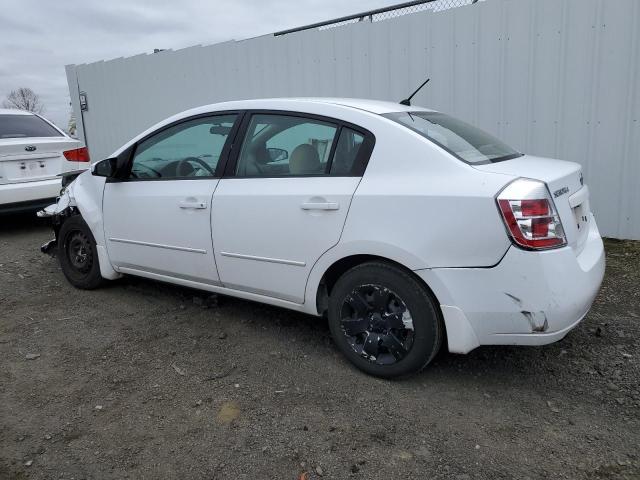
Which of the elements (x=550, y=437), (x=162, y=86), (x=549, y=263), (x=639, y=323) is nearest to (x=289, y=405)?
(x=550, y=437)

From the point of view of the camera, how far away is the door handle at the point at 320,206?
300cm

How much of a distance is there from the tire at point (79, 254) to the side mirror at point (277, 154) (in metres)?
1.92

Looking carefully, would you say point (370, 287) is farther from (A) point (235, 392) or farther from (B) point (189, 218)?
(B) point (189, 218)

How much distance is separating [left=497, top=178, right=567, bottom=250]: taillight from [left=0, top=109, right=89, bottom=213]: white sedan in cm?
591

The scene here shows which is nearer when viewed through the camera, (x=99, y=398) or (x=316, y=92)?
(x=99, y=398)

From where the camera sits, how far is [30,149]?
6555 mm

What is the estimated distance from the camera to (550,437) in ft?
8.27

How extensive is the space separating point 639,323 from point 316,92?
15.4 feet

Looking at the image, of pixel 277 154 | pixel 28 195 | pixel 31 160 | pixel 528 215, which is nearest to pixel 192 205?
pixel 277 154

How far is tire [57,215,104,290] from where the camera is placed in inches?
178

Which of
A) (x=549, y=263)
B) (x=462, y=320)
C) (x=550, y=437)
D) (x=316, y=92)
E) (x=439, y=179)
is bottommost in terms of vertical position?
(x=550, y=437)

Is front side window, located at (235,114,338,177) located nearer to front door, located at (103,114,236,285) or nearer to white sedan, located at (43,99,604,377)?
white sedan, located at (43,99,604,377)

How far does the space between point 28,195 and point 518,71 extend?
18.9ft

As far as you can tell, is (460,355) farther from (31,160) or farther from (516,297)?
(31,160)
